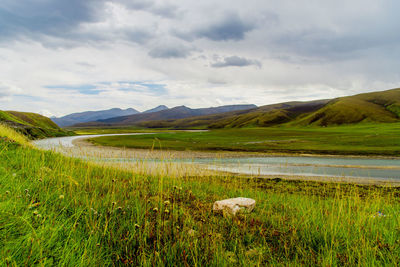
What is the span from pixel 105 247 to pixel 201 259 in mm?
1623

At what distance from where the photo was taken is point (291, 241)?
13.9 ft

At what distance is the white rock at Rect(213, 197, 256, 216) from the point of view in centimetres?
586

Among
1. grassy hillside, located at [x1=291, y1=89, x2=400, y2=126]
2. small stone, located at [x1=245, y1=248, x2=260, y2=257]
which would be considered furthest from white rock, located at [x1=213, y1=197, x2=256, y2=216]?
grassy hillside, located at [x1=291, y1=89, x2=400, y2=126]

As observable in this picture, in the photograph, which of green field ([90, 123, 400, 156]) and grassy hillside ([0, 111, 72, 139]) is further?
grassy hillside ([0, 111, 72, 139])

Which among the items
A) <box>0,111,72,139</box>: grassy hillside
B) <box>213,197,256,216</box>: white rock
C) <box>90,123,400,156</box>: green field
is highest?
Answer: <box>0,111,72,139</box>: grassy hillside

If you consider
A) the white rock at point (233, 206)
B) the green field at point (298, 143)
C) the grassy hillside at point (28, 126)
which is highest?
the grassy hillside at point (28, 126)

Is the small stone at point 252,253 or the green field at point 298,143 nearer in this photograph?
the small stone at point 252,253

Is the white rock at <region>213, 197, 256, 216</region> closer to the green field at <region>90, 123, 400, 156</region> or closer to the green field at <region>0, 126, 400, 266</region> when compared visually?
the green field at <region>0, 126, 400, 266</region>

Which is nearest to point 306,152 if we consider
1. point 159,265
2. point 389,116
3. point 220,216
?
point 220,216

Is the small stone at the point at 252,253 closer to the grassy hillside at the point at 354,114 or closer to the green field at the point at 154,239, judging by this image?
the green field at the point at 154,239

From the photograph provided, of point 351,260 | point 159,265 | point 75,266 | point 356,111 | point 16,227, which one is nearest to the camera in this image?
point 75,266

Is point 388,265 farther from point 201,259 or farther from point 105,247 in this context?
point 105,247

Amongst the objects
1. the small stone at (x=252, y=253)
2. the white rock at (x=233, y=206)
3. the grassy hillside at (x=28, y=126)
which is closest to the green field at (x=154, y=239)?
the small stone at (x=252, y=253)

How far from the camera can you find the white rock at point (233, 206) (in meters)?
5.86
